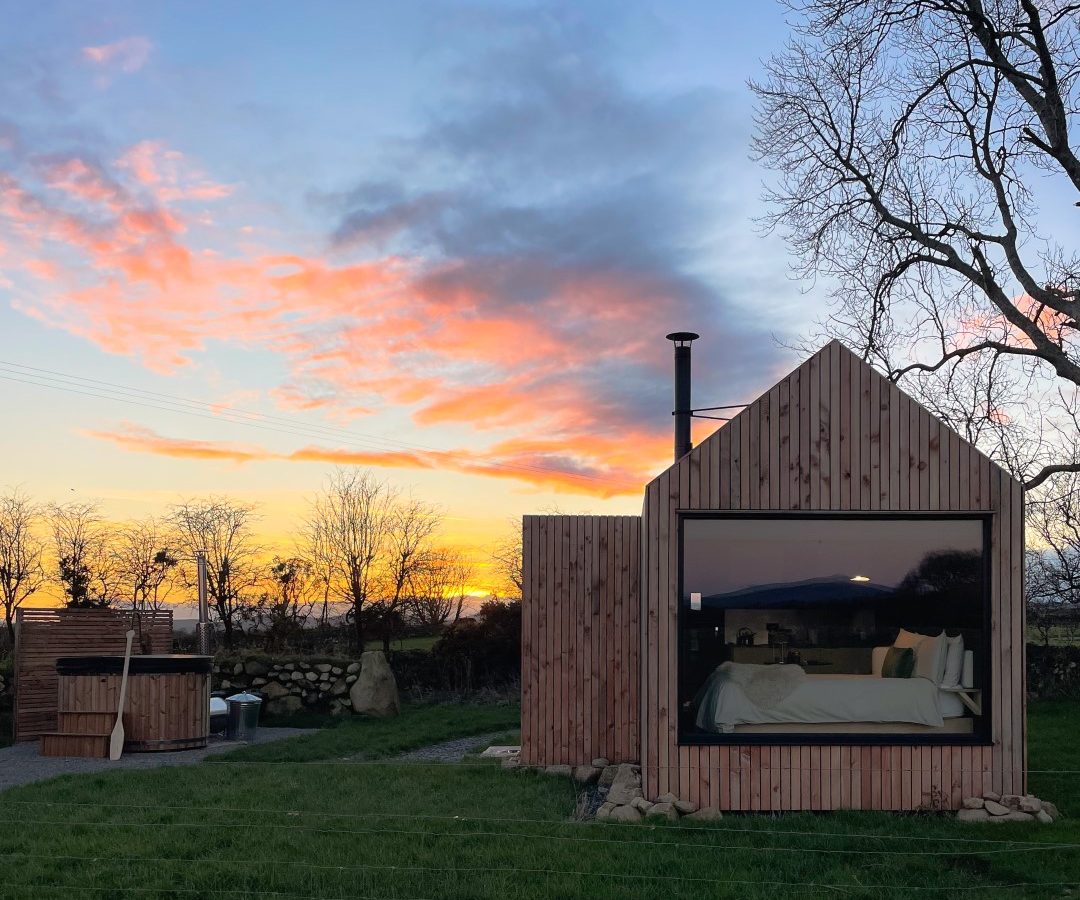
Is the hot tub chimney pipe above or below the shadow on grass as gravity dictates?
above

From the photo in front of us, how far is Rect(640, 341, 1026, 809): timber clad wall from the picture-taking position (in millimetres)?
8039

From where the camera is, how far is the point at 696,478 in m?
8.23

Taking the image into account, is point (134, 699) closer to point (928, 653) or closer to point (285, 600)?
point (285, 600)

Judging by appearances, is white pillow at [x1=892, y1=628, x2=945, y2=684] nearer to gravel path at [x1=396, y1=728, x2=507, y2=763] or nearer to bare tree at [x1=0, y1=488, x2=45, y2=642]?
gravel path at [x1=396, y1=728, x2=507, y2=763]

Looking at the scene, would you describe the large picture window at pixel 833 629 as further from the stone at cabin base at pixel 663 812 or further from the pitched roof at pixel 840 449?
the stone at cabin base at pixel 663 812

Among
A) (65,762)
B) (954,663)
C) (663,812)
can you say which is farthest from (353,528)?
(954,663)

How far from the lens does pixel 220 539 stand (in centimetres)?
2236

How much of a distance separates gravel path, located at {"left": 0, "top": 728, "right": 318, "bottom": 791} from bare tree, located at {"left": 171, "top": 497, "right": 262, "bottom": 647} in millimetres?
8254

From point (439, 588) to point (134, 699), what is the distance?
1155 cm

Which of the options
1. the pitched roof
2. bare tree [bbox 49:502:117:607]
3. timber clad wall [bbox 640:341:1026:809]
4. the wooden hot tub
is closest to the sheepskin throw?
timber clad wall [bbox 640:341:1026:809]

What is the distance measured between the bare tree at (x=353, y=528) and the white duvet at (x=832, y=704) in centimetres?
1432

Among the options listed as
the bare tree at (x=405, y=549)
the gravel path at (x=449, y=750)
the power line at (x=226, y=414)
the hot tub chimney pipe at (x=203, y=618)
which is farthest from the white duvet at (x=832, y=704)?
the power line at (x=226, y=414)

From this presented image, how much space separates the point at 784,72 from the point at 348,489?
42.5ft

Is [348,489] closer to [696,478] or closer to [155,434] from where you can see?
[155,434]
